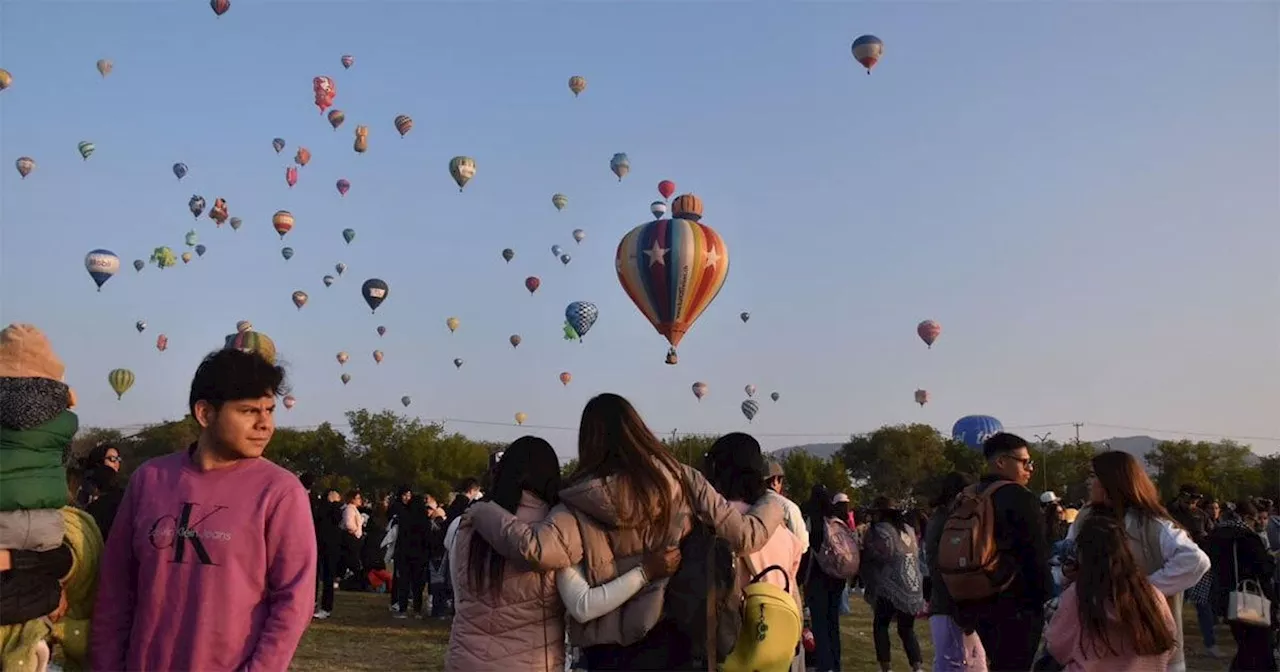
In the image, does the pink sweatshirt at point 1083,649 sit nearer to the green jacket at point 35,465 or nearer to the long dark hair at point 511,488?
the long dark hair at point 511,488

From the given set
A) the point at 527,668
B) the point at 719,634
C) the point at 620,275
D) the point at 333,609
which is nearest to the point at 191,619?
the point at 527,668

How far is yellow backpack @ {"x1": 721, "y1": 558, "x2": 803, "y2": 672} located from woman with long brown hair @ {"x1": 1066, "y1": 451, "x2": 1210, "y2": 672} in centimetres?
196

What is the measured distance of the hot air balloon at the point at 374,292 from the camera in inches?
1499

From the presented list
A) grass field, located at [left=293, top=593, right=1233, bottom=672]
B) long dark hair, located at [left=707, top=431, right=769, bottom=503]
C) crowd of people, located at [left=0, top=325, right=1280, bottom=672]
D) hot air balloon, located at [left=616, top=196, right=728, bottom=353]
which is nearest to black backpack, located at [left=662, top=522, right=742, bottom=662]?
crowd of people, located at [left=0, top=325, right=1280, bottom=672]

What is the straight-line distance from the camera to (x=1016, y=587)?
5.70 meters

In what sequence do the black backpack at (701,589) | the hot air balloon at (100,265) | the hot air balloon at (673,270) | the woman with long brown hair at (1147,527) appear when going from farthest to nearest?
the hot air balloon at (100,265)
the hot air balloon at (673,270)
the woman with long brown hair at (1147,527)
the black backpack at (701,589)

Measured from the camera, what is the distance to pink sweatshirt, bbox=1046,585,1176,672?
4832 millimetres

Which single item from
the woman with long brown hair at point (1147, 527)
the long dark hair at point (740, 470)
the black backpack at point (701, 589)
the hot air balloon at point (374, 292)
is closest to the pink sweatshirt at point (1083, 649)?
the woman with long brown hair at point (1147, 527)

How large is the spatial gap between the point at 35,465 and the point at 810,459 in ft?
289

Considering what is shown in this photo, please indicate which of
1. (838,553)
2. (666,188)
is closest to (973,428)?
(666,188)

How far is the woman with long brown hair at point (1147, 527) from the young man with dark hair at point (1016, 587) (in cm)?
24

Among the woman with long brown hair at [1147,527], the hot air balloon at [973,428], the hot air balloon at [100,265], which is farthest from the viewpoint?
the hot air balloon at [973,428]

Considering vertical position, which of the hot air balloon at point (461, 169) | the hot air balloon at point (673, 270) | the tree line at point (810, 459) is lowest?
the tree line at point (810, 459)

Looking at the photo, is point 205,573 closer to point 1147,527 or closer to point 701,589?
point 701,589
